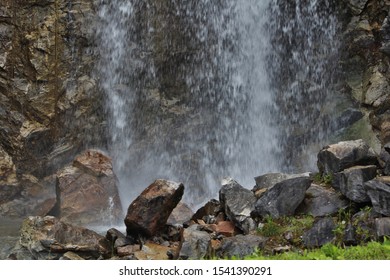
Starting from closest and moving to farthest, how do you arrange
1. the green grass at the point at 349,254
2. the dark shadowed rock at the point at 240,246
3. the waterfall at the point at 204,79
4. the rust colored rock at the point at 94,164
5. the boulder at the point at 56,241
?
the green grass at the point at 349,254 < the dark shadowed rock at the point at 240,246 < the boulder at the point at 56,241 < the rust colored rock at the point at 94,164 < the waterfall at the point at 204,79

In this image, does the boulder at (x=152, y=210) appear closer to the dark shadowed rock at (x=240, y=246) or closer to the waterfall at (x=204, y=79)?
the dark shadowed rock at (x=240, y=246)

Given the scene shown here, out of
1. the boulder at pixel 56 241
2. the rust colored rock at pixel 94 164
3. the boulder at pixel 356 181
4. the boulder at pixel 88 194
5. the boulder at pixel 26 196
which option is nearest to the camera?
the boulder at pixel 56 241

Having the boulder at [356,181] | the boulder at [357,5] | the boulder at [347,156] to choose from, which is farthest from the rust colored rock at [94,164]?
the boulder at [357,5]

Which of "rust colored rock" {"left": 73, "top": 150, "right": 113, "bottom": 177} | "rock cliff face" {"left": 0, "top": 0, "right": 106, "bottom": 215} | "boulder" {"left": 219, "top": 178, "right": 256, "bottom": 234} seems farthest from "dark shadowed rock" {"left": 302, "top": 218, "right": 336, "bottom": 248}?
"rock cliff face" {"left": 0, "top": 0, "right": 106, "bottom": 215}

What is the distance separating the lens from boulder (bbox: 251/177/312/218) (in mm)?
10758

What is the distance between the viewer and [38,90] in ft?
58.3

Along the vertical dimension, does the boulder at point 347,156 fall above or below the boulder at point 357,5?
below

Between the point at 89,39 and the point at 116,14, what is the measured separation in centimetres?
155

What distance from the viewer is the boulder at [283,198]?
1076 centimetres

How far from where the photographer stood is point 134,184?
18.5 meters

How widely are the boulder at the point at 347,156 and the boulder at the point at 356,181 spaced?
2.01 ft

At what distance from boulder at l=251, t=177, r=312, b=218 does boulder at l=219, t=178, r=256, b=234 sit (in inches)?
11.3

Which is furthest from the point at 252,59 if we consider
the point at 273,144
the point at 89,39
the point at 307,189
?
the point at 307,189

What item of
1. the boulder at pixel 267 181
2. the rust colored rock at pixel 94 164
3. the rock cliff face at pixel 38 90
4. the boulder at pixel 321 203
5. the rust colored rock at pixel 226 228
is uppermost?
the rock cliff face at pixel 38 90
